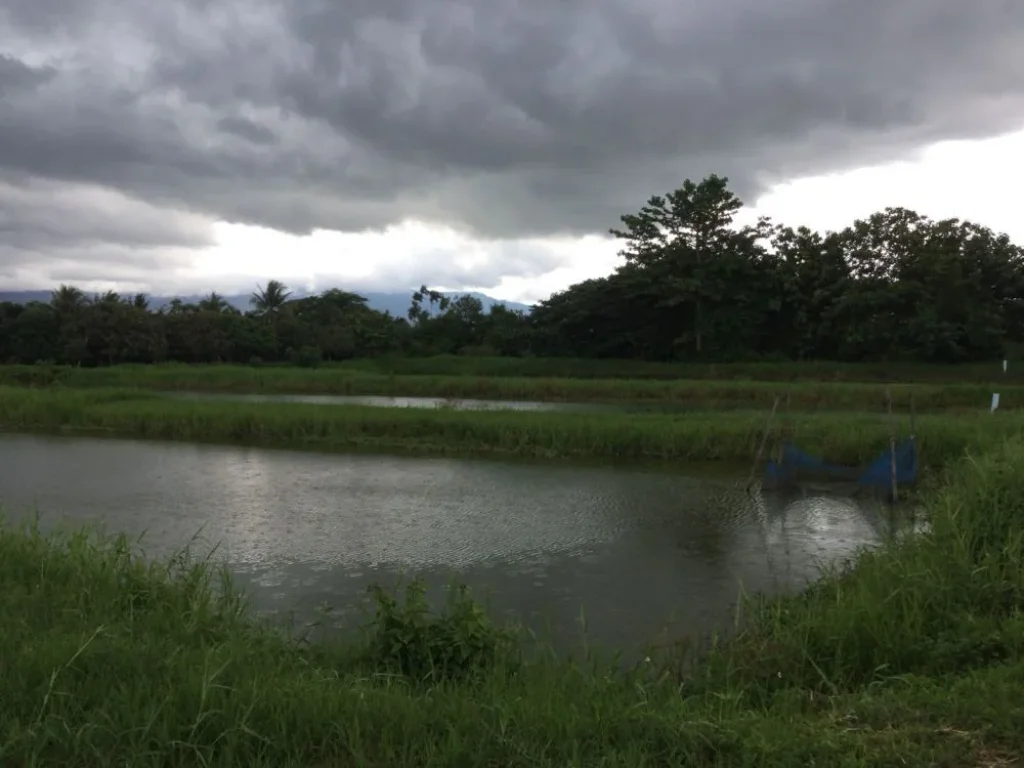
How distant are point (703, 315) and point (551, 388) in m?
7.91

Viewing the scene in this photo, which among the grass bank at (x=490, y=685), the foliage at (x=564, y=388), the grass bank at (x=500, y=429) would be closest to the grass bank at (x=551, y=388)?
the foliage at (x=564, y=388)

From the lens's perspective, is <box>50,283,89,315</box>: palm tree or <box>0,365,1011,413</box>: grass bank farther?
<box>50,283,89,315</box>: palm tree

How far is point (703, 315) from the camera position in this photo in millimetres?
26469

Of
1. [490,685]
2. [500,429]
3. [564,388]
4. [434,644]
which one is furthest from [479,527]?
[564,388]

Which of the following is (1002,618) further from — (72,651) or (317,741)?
(72,651)

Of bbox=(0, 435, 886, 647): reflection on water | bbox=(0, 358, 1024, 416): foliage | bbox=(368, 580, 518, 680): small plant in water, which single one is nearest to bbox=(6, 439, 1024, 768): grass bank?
bbox=(368, 580, 518, 680): small plant in water

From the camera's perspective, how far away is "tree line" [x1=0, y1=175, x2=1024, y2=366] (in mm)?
23906

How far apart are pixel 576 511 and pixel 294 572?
3.21 metres

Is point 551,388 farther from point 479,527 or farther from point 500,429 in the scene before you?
point 479,527

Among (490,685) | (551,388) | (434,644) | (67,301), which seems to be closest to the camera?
(490,685)

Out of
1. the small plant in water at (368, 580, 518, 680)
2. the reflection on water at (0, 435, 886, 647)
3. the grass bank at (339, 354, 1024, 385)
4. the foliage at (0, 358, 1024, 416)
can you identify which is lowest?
the reflection on water at (0, 435, 886, 647)

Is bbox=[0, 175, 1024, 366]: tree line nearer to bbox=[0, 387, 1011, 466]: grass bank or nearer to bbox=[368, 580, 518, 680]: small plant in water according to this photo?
bbox=[0, 387, 1011, 466]: grass bank

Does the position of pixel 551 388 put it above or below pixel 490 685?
above

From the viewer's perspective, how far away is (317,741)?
2.54 m
